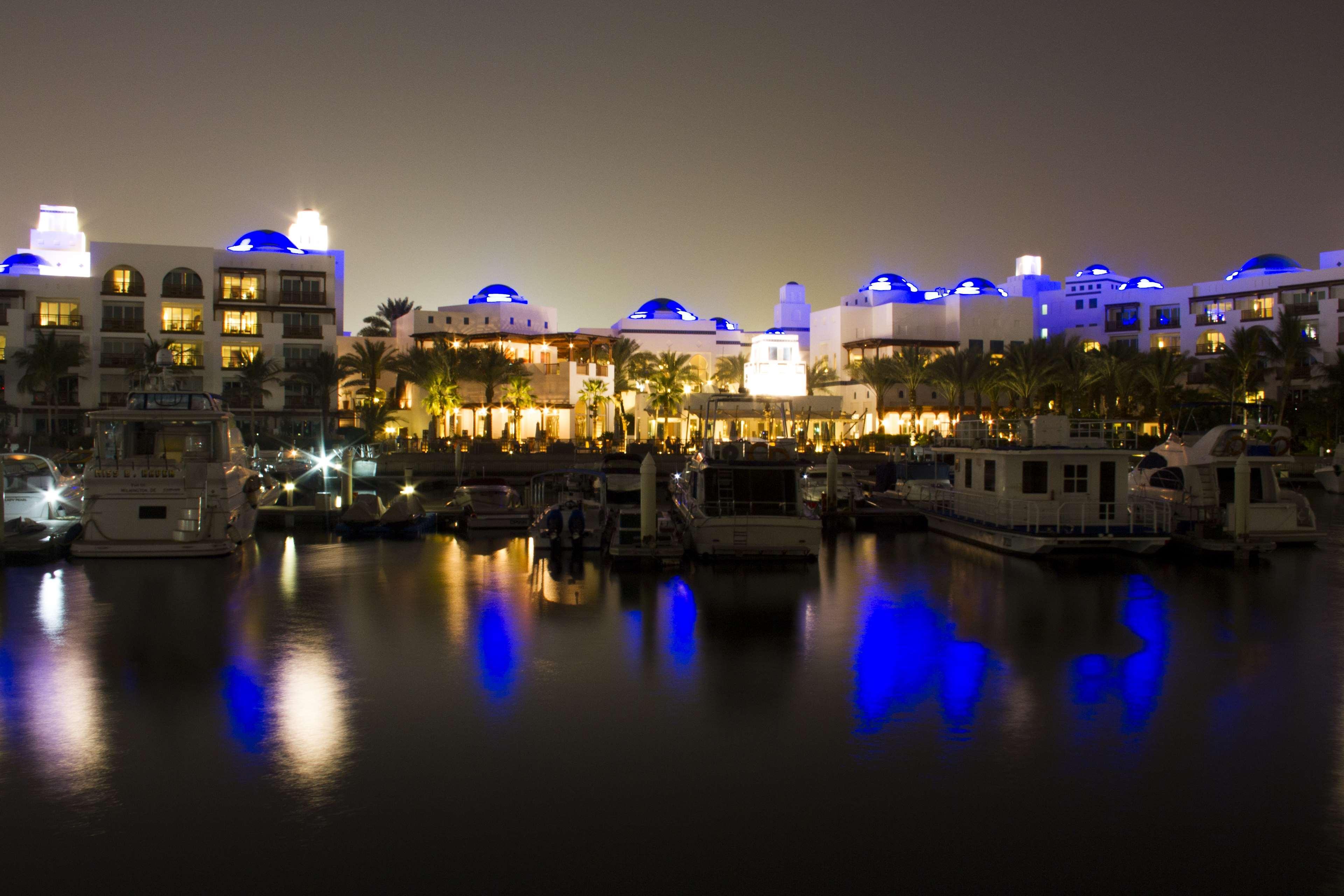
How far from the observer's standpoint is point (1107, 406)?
64750 millimetres

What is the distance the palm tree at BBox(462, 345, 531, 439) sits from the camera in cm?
6103

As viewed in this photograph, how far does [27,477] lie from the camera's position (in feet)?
86.9

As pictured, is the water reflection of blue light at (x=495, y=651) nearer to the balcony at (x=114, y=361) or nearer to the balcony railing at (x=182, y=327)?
the balcony at (x=114, y=361)

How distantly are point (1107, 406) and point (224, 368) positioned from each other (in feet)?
183

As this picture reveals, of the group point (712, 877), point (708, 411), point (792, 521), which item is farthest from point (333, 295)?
point (712, 877)

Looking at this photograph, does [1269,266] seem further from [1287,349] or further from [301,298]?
[301,298]

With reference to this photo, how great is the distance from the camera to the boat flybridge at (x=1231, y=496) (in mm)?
24188

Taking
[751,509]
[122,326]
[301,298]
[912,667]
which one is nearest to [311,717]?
[912,667]

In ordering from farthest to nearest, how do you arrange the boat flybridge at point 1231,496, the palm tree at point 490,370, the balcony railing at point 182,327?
the balcony railing at point 182,327 < the palm tree at point 490,370 < the boat flybridge at point 1231,496

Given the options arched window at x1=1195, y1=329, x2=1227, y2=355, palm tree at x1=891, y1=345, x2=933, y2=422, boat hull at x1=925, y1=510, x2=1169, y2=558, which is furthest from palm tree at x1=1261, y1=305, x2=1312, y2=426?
boat hull at x1=925, y1=510, x2=1169, y2=558

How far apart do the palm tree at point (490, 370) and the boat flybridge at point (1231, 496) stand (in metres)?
41.5

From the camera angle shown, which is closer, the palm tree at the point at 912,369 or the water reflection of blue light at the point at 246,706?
the water reflection of blue light at the point at 246,706

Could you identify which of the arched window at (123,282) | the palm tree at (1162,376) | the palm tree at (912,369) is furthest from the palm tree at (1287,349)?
the arched window at (123,282)

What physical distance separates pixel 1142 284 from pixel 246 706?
93102 millimetres
